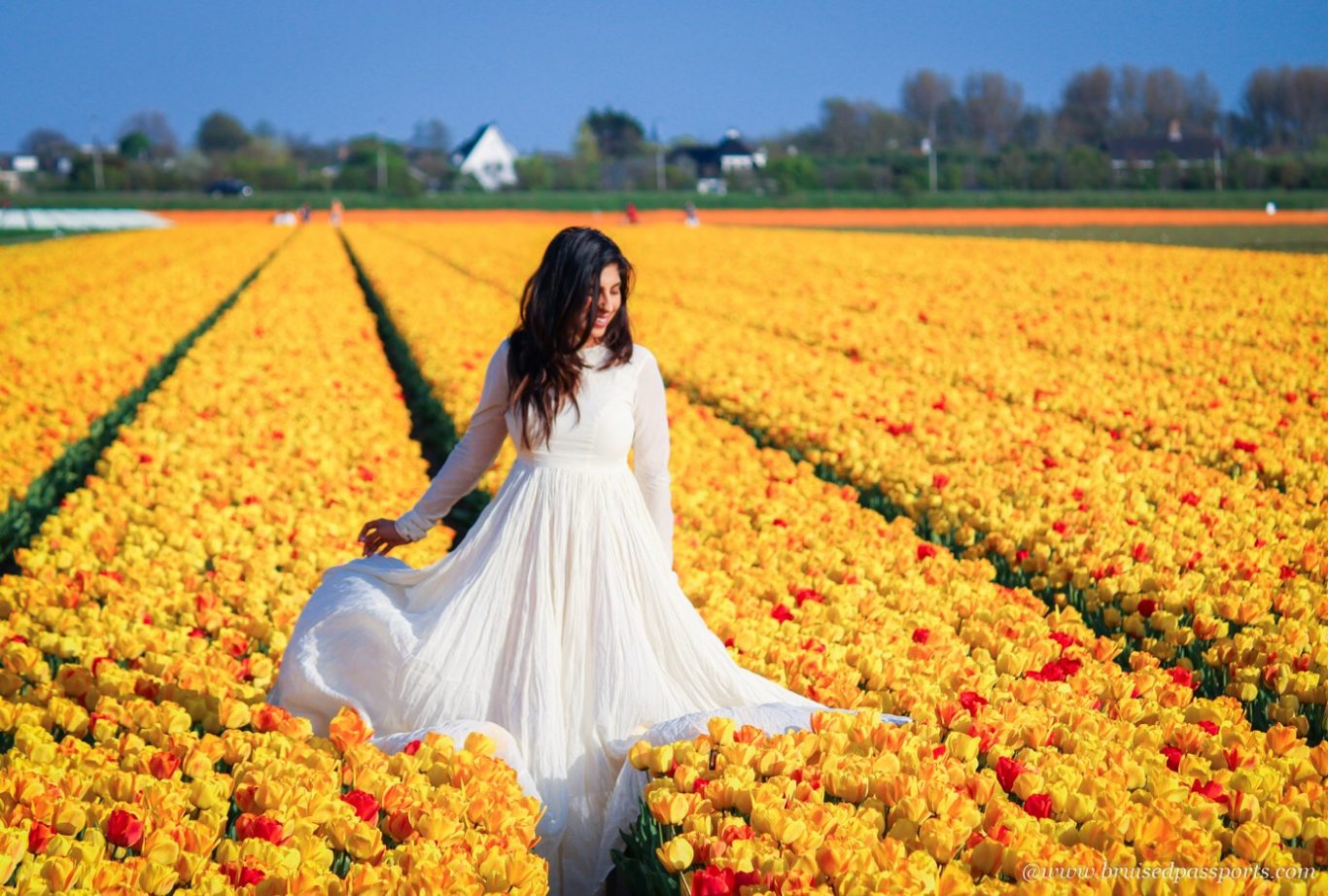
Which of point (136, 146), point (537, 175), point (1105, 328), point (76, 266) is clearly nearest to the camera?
point (1105, 328)

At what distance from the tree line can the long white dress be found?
7410cm

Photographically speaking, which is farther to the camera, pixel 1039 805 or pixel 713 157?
pixel 713 157

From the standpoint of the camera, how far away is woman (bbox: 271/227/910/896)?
3.81m

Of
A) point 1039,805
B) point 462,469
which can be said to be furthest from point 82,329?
point 1039,805

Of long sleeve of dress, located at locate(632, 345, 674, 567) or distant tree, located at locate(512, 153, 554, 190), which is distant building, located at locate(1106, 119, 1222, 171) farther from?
long sleeve of dress, located at locate(632, 345, 674, 567)

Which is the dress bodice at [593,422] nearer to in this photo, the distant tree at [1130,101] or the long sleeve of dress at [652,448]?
the long sleeve of dress at [652,448]

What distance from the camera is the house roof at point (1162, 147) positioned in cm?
10375

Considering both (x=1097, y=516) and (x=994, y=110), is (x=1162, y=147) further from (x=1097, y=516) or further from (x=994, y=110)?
(x=1097, y=516)

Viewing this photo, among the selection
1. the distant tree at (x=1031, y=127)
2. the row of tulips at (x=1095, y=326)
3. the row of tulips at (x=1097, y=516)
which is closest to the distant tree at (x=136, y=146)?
the distant tree at (x=1031, y=127)

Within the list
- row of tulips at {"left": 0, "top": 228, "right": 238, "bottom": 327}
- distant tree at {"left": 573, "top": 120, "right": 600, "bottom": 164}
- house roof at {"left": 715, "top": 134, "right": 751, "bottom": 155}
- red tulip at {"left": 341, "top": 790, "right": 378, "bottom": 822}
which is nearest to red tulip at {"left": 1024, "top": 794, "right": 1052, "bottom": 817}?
red tulip at {"left": 341, "top": 790, "right": 378, "bottom": 822}

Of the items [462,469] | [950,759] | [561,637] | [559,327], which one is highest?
[559,327]

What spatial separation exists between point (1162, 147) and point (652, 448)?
108 meters

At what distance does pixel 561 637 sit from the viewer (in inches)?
156

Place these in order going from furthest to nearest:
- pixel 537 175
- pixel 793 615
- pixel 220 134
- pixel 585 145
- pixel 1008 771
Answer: pixel 220 134 → pixel 585 145 → pixel 537 175 → pixel 793 615 → pixel 1008 771
